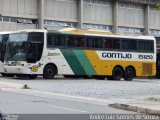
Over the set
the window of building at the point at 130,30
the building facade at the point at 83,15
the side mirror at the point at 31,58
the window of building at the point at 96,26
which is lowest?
the side mirror at the point at 31,58

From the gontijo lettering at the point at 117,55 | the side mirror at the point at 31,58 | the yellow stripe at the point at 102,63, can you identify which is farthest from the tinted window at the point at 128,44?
the side mirror at the point at 31,58

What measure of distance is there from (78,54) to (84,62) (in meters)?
0.90

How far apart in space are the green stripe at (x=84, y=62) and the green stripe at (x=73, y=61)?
0.85 feet

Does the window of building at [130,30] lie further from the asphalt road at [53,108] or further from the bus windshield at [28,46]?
the asphalt road at [53,108]

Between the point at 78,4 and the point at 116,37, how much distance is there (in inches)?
1201

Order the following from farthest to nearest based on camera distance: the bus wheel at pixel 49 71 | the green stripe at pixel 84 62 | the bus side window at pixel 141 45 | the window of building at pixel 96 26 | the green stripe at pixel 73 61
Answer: the window of building at pixel 96 26 < the bus side window at pixel 141 45 < the green stripe at pixel 84 62 < the green stripe at pixel 73 61 < the bus wheel at pixel 49 71

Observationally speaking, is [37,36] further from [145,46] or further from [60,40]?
[145,46]

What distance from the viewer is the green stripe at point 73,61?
34.6 meters

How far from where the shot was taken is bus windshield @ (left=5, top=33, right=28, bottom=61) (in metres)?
33.3

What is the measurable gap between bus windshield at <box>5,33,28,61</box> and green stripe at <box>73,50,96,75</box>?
4.00 m

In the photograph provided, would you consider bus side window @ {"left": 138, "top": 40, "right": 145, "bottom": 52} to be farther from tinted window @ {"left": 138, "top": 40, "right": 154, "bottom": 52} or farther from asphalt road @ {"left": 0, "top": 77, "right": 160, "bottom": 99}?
asphalt road @ {"left": 0, "top": 77, "right": 160, "bottom": 99}

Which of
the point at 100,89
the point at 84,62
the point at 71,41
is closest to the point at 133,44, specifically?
the point at 84,62

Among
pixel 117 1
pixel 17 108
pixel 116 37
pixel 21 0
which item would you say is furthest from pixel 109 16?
pixel 17 108

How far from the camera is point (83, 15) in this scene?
222 ft
